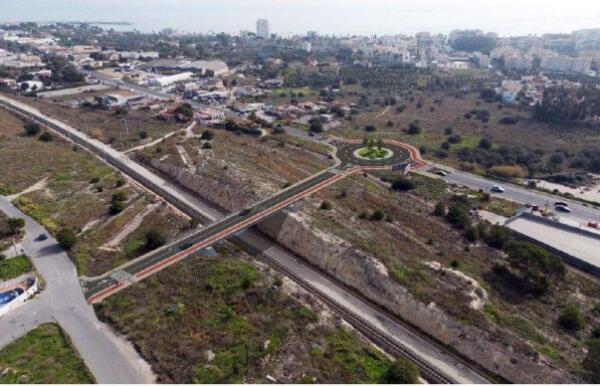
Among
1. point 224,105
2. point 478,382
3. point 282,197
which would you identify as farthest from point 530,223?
point 224,105

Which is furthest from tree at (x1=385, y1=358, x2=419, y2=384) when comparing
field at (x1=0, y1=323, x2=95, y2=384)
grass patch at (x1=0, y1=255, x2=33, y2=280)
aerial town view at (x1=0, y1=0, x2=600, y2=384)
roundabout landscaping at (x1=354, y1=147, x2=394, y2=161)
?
roundabout landscaping at (x1=354, y1=147, x2=394, y2=161)

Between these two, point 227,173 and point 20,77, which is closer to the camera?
point 227,173

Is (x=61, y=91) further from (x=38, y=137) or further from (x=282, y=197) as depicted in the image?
(x=282, y=197)

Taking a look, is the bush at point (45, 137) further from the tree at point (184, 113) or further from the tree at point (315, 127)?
the tree at point (315, 127)

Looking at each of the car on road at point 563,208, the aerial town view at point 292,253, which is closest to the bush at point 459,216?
the aerial town view at point 292,253

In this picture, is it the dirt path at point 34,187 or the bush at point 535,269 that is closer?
the bush at point 535,269

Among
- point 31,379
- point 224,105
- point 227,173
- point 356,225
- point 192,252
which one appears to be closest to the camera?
point 31,379

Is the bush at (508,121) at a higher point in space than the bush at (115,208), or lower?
higher
